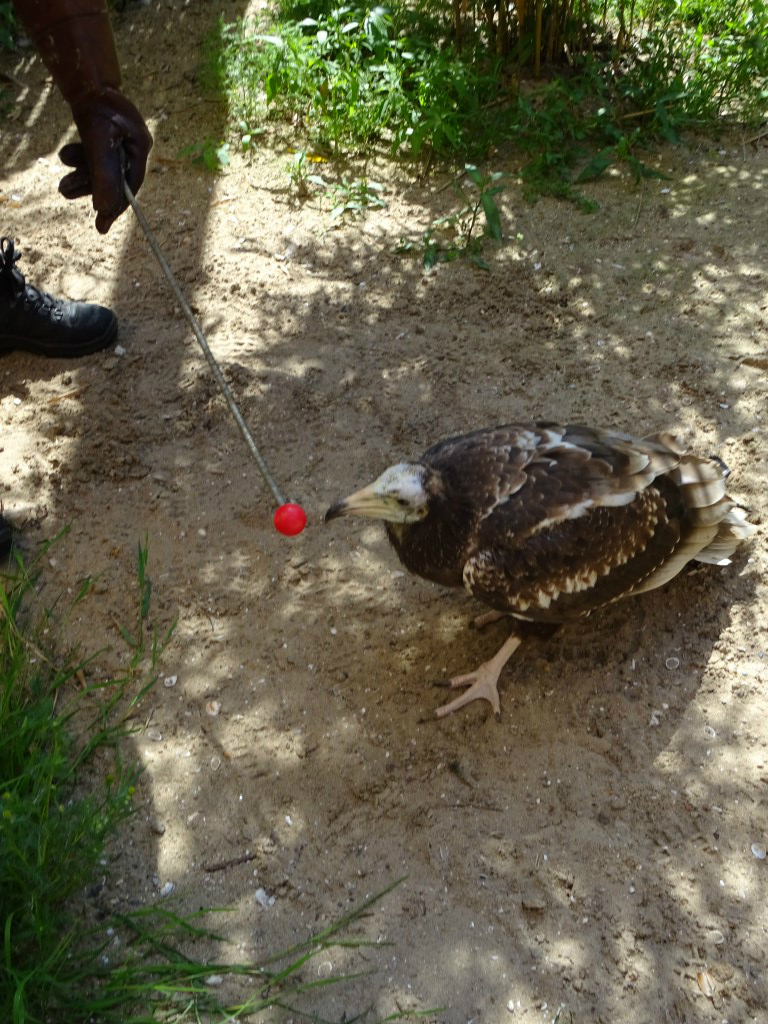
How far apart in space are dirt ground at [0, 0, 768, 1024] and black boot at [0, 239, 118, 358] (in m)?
0.11

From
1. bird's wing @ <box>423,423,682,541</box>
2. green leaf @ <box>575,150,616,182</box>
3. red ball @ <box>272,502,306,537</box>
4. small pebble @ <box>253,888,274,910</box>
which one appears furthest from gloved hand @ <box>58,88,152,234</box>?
green leaf @ <box>575,150,616,182</box>

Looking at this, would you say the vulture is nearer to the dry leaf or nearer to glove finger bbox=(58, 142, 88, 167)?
the dry leaf

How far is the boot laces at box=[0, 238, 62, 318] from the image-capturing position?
4.20 meters

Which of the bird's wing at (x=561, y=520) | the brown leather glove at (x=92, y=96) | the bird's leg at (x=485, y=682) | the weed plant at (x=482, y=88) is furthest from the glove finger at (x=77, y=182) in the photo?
the weed plant at (x=482, y=88)

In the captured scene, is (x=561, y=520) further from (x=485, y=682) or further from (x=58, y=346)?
(x=58, y=346)

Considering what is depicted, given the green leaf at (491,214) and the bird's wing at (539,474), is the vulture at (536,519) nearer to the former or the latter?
the bird's wing at (539,474)

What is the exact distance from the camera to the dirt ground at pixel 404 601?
2672mm

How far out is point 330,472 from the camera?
3963 mm

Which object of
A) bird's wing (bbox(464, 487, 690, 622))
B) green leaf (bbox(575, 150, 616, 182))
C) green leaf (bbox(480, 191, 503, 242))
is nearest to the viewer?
bird's wing (bbox(464, 487, 690, 622))

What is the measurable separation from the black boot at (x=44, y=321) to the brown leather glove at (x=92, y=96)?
93cm

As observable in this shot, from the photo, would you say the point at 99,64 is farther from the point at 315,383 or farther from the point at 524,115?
the point at 524,115

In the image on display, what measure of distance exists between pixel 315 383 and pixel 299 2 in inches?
130

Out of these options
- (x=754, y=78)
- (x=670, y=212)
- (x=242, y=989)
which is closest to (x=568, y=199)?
(x=670, y=212)

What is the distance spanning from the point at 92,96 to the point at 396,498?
189cm
